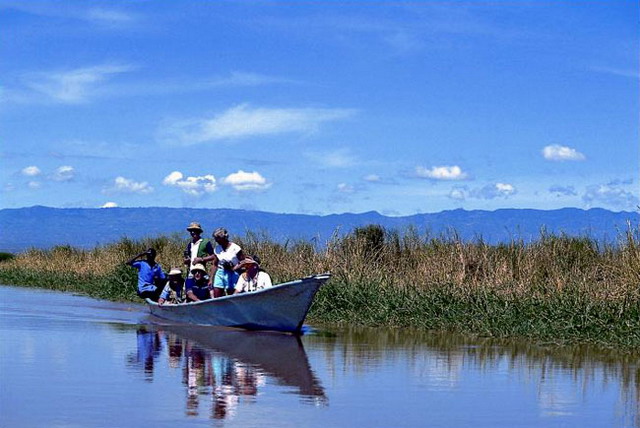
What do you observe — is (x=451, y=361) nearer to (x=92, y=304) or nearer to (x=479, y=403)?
(x=479, y=403)

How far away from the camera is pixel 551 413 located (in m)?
13.0

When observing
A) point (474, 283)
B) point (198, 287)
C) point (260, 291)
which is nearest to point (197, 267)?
point (198, 287)

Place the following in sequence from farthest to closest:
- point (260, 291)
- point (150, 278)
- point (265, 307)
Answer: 1. point (150, 278)
2. point (265, 307)
3. point (260, 291)

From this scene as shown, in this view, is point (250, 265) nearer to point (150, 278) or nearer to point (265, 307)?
point (265, 307)

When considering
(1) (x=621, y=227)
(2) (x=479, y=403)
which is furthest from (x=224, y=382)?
(1) (x=621, y=227)

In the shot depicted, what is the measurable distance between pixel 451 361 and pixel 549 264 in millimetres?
9877

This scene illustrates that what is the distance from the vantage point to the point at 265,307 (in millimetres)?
21844

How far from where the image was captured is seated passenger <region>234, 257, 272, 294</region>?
2270 centimetres

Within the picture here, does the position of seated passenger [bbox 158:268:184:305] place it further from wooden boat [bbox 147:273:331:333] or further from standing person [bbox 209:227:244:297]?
wooden boat [bbox 147:273:331:333]

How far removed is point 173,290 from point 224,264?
2915mm

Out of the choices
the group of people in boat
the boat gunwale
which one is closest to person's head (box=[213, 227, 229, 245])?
the group of people in boat

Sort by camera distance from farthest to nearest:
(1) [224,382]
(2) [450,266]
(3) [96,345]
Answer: (2) [450,266], (3) [96,345], (1) [224,382]

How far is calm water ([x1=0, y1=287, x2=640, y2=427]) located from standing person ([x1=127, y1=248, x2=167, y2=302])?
4.42m

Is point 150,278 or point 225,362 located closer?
point 225,362
